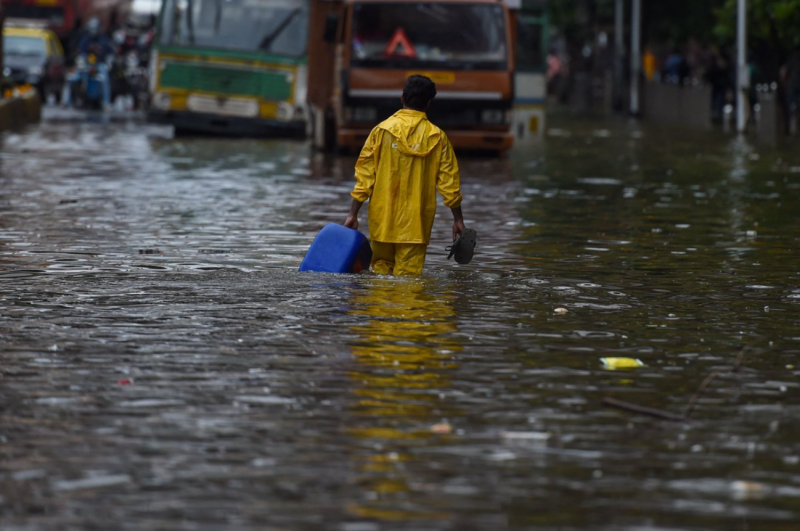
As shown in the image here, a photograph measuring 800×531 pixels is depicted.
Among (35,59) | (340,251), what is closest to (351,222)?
(340,251)

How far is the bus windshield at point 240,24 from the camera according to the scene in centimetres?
3045

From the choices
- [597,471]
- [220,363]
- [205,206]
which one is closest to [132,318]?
[220,363]

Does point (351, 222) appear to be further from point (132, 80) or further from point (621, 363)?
point (132, 80)

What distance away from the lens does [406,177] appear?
11062 millimetres

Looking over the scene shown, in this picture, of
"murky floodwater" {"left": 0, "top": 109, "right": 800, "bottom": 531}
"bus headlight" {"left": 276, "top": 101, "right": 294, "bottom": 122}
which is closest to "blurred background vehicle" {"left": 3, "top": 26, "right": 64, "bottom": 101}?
"bus headlight" {"left": 276, "top": 101, "right": 294, "bottom": 122}

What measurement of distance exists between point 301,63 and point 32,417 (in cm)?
2361

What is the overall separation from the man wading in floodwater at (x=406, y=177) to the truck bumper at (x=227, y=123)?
1981cm

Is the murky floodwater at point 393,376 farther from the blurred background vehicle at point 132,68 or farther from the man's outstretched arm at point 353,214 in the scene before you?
the blurred background vehicle at point 132,68

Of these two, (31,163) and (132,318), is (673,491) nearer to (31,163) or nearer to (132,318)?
(132,318)

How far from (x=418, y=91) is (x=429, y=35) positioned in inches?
583

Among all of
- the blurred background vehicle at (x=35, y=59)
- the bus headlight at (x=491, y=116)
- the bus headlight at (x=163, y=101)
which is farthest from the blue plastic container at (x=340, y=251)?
the blurred background vehicle at (x=35, y=59)

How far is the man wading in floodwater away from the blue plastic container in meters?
0.08

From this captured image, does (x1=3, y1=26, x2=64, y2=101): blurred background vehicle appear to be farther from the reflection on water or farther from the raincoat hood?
the reflection on water

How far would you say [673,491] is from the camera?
570 cm
